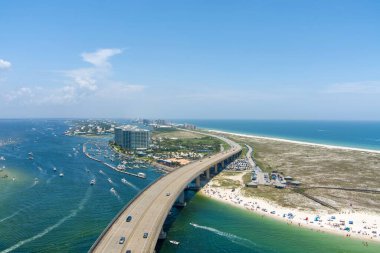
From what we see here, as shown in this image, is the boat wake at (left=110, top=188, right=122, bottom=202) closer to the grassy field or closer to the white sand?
the white sand

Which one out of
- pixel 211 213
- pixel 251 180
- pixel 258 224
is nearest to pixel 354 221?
pixel 258 224

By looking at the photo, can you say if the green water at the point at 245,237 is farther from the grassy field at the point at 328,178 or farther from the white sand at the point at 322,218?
the grassy field at the point at 328,178

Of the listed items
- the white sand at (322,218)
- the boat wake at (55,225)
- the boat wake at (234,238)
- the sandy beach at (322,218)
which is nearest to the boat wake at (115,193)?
the boat wake at (55,225)

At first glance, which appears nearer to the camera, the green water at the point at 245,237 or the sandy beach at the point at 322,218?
the green water at the point at 245,237

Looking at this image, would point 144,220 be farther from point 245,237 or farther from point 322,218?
point 322,218

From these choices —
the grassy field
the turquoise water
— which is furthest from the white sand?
the turquoise water

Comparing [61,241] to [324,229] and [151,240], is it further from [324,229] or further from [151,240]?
[324,229]

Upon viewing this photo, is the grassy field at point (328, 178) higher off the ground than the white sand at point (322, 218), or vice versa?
the grassy field at point (328, 178)
